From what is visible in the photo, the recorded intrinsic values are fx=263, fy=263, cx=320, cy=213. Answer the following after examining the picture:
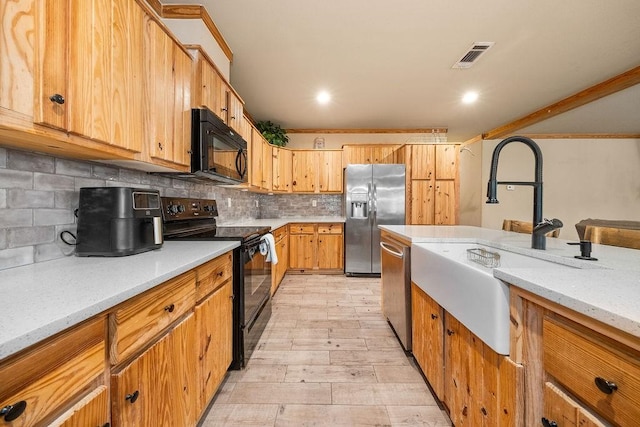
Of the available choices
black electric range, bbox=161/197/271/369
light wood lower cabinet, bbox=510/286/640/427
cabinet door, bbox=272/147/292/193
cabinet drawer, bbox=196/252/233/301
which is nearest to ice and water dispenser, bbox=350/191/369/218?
cabinet door, bbox=272/147/292/193

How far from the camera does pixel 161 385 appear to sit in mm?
957

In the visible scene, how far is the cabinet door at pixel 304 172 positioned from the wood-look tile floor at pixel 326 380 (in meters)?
2.54

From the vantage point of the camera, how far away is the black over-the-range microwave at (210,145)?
177cm

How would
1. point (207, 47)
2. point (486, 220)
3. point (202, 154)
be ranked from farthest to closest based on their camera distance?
1. point (486, 220)
2. point (207, 47)
3. point (202, 154)

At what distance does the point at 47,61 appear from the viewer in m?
0.84

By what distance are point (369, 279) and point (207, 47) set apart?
355 cm

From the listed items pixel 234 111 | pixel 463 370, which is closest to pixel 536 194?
pixel 463 370

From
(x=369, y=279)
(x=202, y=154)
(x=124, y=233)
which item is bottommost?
(x=369, y=279)

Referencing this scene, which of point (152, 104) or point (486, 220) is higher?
point (152, 104)

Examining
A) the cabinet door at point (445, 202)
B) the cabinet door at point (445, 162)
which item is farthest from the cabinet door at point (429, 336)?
the cabinet door at point (445, 162)

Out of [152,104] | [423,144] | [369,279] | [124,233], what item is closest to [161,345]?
[124,233]

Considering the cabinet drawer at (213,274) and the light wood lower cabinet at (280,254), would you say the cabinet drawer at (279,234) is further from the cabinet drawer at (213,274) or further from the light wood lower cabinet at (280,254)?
the cabinet drawer at (213,274)

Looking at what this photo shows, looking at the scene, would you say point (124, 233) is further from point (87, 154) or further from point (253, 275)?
point (253, 275)

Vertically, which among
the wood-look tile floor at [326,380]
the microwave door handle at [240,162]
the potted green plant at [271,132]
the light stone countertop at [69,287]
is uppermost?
the potted green plant at [271,132]
